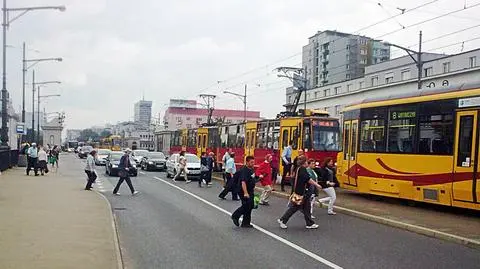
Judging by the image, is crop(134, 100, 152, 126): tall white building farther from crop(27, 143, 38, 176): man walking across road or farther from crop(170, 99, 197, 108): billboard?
crop(27, 143, 38, 176): man walking across road

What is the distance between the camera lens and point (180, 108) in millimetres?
134125

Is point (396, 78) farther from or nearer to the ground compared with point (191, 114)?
farther from the ground

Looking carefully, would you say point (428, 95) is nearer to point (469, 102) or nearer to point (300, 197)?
point (469, 102)

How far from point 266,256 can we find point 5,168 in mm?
28262

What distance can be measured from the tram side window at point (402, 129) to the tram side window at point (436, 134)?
43 centimetres

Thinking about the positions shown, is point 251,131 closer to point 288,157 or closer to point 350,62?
point 288,157

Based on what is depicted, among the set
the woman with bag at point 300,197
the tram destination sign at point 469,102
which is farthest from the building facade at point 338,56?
the woman with bag at point 300,197

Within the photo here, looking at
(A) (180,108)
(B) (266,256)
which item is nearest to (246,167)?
(B) (266,256)

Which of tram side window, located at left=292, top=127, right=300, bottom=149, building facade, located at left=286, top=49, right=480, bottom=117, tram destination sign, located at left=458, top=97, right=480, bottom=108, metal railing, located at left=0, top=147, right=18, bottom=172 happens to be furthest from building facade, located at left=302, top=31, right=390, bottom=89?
tram destination sign, located at left=458, top=97, right=480, bottom=108

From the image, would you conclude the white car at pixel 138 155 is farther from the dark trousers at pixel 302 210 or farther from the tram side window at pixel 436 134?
the dark trousers at pixel 302 210

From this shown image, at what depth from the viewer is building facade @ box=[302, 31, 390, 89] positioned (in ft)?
298

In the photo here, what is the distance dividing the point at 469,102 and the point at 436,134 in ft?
5.00

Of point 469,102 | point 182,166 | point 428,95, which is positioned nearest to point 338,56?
point 182,166

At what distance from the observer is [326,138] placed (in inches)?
1032
